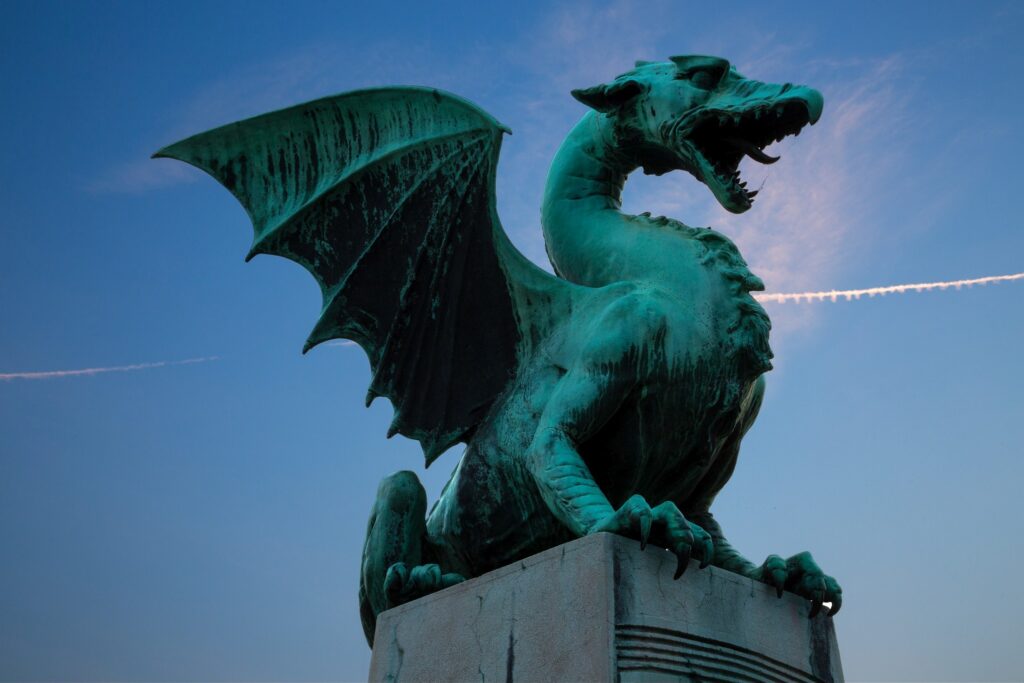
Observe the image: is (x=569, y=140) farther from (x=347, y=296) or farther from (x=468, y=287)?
(x=347, y=296)

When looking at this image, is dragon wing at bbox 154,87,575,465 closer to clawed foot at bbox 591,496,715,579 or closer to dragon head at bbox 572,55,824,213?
dragon head at bbox 572,55,824,213

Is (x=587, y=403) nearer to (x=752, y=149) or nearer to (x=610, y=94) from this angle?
(x=752, y=149)

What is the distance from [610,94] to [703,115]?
514 mm

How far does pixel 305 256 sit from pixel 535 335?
4.49ft

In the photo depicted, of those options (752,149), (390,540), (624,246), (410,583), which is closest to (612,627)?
(410,583)

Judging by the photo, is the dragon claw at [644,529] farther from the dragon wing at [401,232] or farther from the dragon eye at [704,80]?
the dragon eye at [704,80]

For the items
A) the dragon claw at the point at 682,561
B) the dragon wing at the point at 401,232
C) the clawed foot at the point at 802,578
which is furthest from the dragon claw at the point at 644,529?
the dragon wing at the point at 401,232

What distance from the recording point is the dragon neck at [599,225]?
4633 millimetres

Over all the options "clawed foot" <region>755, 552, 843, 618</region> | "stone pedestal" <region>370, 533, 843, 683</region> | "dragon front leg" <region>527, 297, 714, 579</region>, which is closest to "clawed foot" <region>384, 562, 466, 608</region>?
"stone pedestal" <region>370, 533, 843, 683</region>

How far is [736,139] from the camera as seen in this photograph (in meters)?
4.67

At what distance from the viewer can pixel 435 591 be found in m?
4.34

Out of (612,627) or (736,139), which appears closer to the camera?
(612,627)

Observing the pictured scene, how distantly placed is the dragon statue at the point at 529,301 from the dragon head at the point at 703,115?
10 mm

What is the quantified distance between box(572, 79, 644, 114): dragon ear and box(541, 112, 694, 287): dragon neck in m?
0.11
